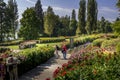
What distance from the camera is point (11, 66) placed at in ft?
52.9

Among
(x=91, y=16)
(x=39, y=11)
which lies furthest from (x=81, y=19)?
(x=39, y=11)

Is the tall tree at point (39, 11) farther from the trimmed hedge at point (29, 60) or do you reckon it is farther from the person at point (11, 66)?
the person at point (11, 66)

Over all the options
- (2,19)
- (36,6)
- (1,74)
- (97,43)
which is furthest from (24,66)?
(36,6)

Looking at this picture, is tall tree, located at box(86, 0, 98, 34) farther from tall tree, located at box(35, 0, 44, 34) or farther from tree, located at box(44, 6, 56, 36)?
tall tree, located at box(35, 0, 44, 34)

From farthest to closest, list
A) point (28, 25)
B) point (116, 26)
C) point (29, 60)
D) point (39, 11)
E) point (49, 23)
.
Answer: point (39, 11) → point (49, 23) → point (28, 25) → point (29, 60) → point (116, 26)

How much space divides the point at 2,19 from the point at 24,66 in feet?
183

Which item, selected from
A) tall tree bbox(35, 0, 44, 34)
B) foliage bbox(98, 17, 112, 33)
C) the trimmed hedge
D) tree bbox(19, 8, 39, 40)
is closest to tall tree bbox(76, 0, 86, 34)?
tall tree bbox(35, 0, 44, 34)

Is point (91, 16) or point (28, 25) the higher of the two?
point (91, 16)

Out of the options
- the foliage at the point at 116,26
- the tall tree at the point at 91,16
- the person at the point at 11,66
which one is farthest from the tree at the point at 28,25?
the person at the point at 11,66

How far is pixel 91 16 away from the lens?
261ft

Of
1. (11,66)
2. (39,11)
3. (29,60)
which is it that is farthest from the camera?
(39,11)

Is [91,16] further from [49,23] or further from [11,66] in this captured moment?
[11,66]

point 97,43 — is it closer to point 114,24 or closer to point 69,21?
point 114,24

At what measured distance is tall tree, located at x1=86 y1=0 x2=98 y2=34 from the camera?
79.2 metres
